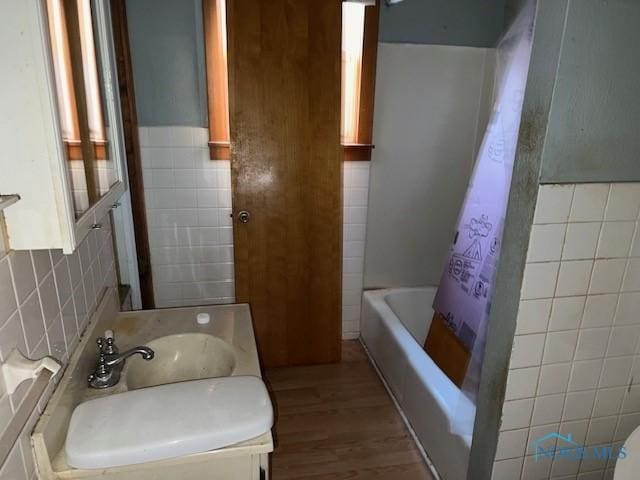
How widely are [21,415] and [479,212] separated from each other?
5.54 feet

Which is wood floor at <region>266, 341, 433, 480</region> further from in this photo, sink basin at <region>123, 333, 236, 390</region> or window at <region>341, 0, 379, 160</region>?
window at <region>341, 0, 379, 160</region>

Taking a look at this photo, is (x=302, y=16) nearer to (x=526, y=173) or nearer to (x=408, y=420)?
(x=526, y=173)

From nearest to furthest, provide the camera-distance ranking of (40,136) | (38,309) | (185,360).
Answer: (40,136), (38,309), (185,360)

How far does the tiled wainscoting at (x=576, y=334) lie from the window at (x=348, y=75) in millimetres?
1420

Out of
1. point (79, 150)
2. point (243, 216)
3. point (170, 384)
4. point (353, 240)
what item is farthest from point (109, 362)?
point (353, 240)

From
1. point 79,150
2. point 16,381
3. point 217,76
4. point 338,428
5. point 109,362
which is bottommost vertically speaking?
point 338,428

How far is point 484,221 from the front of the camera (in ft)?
6.00

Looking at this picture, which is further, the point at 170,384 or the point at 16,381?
the point at 170,384

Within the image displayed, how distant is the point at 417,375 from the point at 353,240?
893 millimetres

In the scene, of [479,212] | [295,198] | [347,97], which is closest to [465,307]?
[479,212]

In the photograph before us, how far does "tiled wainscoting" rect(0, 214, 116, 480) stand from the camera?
722 mm

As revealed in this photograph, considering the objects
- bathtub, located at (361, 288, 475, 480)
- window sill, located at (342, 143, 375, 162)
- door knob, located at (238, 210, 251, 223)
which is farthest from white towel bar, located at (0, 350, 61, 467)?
window sill, located at (342, 143, 375, 162)

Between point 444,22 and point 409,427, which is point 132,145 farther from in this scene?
point 409,427

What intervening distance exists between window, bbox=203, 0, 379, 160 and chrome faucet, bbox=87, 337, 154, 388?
4.33 ft
